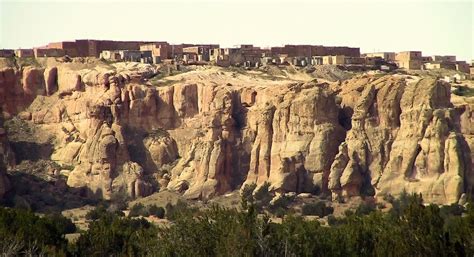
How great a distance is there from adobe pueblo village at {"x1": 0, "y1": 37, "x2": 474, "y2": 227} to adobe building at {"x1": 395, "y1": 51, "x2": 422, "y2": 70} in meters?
15.6

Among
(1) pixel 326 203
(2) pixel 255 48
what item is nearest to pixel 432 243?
(1) pixel 326 203

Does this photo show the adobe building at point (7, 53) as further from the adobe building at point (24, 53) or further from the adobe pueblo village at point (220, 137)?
the adobe pueblo village at point (220, 137)

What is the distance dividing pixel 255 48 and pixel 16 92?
27141 millimetres

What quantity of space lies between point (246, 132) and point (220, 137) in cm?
225

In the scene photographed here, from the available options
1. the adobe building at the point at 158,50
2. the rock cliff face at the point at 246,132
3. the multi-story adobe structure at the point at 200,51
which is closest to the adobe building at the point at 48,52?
the rock cliff face at the point at 246,132

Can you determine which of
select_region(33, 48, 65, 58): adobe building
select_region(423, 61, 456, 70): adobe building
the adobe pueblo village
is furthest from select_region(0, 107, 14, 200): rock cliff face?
select_region(423, 61, 456, 70): adobe building

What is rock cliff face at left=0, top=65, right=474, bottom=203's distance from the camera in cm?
10669

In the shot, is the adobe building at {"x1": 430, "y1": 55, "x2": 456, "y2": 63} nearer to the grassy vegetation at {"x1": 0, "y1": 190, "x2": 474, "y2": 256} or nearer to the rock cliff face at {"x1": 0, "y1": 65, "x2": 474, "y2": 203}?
the rock cliff face at {"x1": 0, "y1": 65, "x2": 474, "y2": 203}

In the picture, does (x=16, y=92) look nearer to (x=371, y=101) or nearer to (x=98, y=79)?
(x=98, y=79)

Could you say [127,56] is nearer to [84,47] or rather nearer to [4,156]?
[84,47]

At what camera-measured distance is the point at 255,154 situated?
11144cm

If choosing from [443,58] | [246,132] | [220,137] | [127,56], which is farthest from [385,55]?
[220,137]

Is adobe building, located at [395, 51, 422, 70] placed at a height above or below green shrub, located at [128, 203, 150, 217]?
above

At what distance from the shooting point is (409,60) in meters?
143
